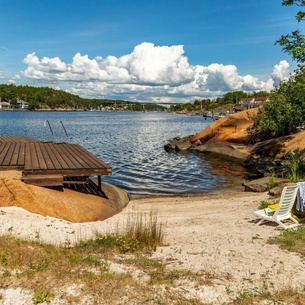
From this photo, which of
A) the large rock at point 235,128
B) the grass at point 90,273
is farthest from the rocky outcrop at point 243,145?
the grass at point 90,273

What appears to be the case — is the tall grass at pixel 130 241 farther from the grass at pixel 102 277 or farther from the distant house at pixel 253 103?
the distant house at pixel 253 103

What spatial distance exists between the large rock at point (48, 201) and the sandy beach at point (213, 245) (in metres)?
0.43

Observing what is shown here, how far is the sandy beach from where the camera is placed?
5.56 metres

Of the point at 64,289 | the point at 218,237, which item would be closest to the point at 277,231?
the point at 218,237

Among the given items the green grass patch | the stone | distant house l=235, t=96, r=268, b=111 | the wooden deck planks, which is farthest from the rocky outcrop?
distant house l=235, t=96, r=268, b=111

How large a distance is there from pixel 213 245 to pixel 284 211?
118 inches

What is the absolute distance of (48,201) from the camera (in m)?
10.4

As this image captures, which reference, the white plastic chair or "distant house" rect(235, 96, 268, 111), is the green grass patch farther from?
"distant house" rect(235, 96, 268, 111)

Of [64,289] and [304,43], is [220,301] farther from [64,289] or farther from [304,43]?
[304,43]

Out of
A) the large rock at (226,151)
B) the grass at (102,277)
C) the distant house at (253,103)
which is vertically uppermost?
the distant house at (253,103)

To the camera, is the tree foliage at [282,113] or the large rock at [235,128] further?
the large rock at [235,128]

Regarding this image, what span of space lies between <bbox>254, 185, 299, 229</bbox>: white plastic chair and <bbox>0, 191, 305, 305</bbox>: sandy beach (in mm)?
249

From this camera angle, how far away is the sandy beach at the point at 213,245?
18.2 ft

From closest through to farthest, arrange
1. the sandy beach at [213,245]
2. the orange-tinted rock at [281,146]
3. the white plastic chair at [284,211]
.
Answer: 1. the sandy beach at [213,245]
2. the white plastic chair at [284,211]
3. the orange-tinted rock at [281,146]
